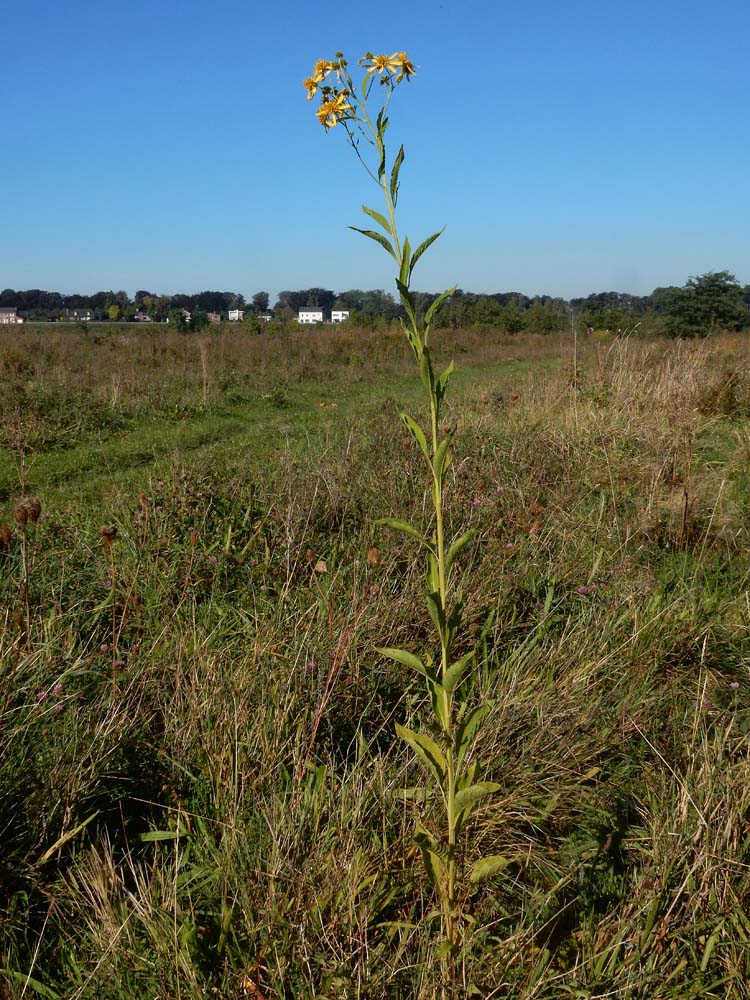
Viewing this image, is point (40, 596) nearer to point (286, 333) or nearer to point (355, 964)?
point (355, 964)

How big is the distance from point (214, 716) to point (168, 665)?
35 cm

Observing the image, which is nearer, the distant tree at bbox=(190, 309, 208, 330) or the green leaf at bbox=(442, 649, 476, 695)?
the green leaf at bbox=(442, 649, 476, 695)

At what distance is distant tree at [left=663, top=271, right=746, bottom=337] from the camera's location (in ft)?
85.6

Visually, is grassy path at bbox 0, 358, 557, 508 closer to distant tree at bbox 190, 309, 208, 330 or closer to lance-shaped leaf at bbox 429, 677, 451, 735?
lance-shaped leaf at bbox 429, 677, 451, 735

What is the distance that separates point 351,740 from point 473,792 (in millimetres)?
832

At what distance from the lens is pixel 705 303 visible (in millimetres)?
26453

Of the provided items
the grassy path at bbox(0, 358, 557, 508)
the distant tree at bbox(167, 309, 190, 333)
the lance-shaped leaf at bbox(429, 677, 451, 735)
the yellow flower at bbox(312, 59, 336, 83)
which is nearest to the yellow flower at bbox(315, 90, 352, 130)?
the yellow flower at bbox(312, 59, 336, 83)

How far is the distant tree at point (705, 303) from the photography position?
26.1 metres

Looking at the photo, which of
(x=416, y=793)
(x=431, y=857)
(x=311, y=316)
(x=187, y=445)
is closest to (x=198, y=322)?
(x=311, y=316)

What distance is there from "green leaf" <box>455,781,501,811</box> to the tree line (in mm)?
932

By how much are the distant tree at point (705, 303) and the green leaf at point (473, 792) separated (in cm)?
2643

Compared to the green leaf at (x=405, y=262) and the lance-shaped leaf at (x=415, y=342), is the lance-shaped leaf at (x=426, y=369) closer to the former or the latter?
the lance-shaped leaf at (x=415, y=342)

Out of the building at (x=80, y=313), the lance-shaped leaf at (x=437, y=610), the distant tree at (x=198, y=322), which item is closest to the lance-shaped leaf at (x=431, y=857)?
the lance-shaped leaf at (x=437, y=610)

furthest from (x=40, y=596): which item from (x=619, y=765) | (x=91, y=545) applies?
(x=619, y=765)
